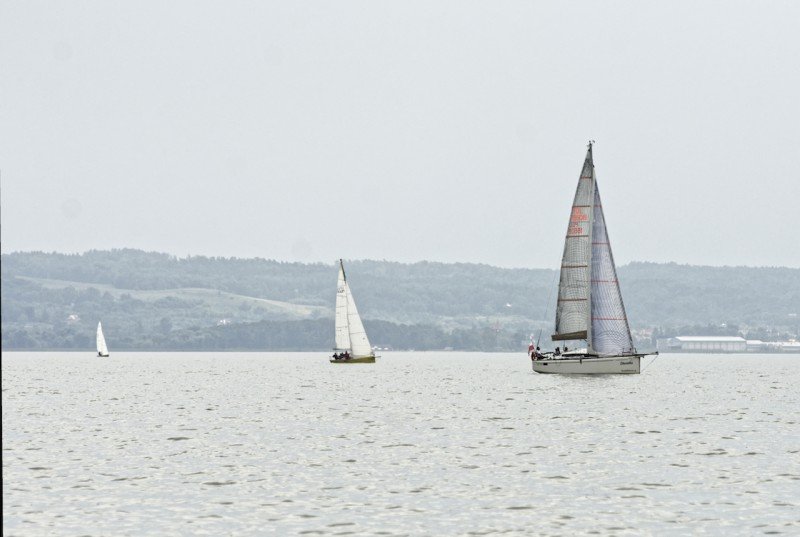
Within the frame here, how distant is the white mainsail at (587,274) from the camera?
108m

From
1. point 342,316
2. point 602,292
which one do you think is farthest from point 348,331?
point 602,292

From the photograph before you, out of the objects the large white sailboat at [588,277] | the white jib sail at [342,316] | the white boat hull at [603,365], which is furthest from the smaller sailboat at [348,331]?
the large white sailboat at [588,277]

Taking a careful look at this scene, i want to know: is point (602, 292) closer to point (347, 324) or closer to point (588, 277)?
point (588, 277)

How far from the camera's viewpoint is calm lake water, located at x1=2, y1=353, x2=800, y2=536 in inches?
1185

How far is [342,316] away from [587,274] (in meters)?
66.1

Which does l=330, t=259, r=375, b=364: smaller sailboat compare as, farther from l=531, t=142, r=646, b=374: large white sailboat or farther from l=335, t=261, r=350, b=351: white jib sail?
l=531, t=142, r=646, b=374: large white sailboat

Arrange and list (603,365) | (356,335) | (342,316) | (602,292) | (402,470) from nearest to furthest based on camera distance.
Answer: (402,470) → (602,292) → (603,365) → (342,316) → (356,335)

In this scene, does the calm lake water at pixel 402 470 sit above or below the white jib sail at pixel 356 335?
below

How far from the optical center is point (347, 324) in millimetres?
172250

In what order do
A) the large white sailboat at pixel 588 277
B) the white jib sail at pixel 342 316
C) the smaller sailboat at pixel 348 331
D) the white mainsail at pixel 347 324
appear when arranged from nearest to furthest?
the large white sailboat at pixel 588 277
the white jib sail at pixel 342 316
the white mainsail at pixel 347 324
the smaller sailboat at pixel 348 331

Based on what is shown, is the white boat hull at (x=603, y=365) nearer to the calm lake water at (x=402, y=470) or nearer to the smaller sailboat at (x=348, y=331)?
the calm lake water at (x=402, y=470)

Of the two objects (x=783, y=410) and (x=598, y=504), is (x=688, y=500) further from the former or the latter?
(x=783, y=410)

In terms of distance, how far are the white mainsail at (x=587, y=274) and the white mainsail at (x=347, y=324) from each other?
53.9 m

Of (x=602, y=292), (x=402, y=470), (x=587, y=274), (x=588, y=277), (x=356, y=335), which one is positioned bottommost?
(x=402, y=470)
